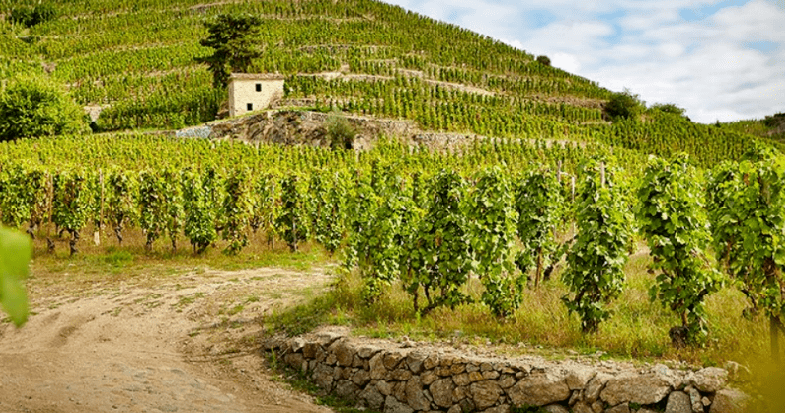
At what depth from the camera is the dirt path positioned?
25.2ft

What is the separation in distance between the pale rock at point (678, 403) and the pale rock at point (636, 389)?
78 mm

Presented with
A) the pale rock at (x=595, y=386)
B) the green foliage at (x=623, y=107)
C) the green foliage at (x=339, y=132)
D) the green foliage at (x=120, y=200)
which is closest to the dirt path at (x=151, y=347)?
the pale rock at (x=595, y=386)

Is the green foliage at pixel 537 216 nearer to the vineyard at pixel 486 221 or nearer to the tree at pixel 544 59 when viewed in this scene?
the vineyard at pixel 486 221

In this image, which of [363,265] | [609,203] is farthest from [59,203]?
[609,203]

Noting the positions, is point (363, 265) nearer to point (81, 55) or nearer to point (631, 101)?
point (631, 101)

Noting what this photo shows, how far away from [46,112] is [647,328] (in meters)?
45.8

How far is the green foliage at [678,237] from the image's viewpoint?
271 inches

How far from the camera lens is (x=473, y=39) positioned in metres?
68.9

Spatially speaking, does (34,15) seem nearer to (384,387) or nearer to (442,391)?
(384,387)

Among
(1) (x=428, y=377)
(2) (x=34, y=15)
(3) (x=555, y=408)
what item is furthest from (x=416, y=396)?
(2) (x=34, y=15)

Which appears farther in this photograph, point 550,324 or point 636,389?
point 550,324

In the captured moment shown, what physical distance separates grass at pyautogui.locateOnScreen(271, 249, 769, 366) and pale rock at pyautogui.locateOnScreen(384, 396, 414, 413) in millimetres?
925

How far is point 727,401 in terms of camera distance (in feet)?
17.4

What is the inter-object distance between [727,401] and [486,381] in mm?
2358
